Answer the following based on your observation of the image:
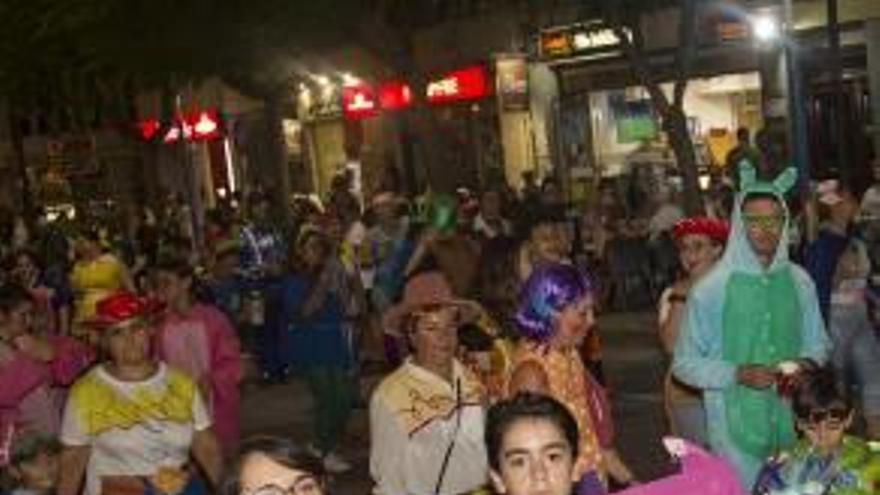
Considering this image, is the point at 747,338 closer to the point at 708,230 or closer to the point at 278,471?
the point at 708,230

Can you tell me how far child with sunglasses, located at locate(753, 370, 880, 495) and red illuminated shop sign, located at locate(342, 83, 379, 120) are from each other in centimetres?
2812

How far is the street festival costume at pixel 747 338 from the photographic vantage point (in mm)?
6613

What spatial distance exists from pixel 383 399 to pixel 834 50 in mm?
11262

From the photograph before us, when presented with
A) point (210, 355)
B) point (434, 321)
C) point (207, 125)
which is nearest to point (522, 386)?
point (434, 321)

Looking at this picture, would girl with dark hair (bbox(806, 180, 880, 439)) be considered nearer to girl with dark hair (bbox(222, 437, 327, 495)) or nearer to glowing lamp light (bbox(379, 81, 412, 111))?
girl with dark hair (bbox(222, 437, 327, 495))

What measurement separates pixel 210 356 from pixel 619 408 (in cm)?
537

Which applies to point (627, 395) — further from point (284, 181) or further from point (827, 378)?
point (284, 181)

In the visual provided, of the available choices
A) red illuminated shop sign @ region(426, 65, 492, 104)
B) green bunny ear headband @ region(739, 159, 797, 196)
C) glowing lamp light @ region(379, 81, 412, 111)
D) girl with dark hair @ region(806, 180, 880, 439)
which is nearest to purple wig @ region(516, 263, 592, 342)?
green bunny ear headband @ region(739, 159, 797, 196)

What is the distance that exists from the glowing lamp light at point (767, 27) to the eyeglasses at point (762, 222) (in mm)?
17076

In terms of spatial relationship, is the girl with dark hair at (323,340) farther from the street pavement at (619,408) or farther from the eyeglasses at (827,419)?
the eyeglasses at (827,419)

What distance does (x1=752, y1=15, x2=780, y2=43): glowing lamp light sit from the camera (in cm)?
2345

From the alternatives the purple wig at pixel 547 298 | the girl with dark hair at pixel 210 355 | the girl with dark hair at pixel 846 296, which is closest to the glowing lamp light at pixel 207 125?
the girl with dark hair at pixel 846 296

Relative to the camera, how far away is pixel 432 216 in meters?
12.8

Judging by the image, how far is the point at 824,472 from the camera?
6.00 meters
